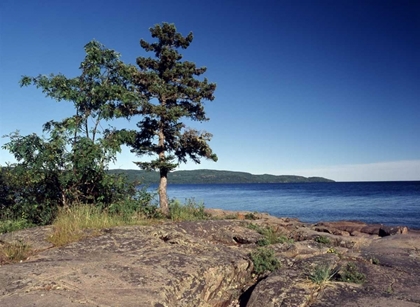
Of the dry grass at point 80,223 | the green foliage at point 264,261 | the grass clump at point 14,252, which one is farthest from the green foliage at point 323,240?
the grass clump at point 14,252

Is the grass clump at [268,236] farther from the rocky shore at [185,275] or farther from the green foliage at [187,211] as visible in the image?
the green foliage at [187,211]

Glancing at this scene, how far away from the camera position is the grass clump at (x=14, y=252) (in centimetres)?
666

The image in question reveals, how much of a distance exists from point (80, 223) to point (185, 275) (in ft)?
13.1

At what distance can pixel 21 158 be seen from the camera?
1034 cm

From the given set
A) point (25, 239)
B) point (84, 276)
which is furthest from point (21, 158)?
point (84, 276)

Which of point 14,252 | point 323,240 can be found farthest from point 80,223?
point 323,240

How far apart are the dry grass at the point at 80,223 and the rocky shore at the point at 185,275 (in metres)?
0.26

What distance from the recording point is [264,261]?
780 centimetres

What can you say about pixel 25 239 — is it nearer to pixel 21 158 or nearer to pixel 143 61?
pixel 21 158

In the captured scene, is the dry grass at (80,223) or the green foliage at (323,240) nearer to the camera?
the dry grass at (80,223)

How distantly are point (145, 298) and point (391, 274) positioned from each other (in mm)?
4935

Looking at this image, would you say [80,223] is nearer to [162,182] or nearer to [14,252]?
[14,252]


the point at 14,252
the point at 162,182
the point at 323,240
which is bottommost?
the point at 323,240

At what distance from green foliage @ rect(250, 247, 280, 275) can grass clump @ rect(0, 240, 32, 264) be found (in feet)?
15.3
